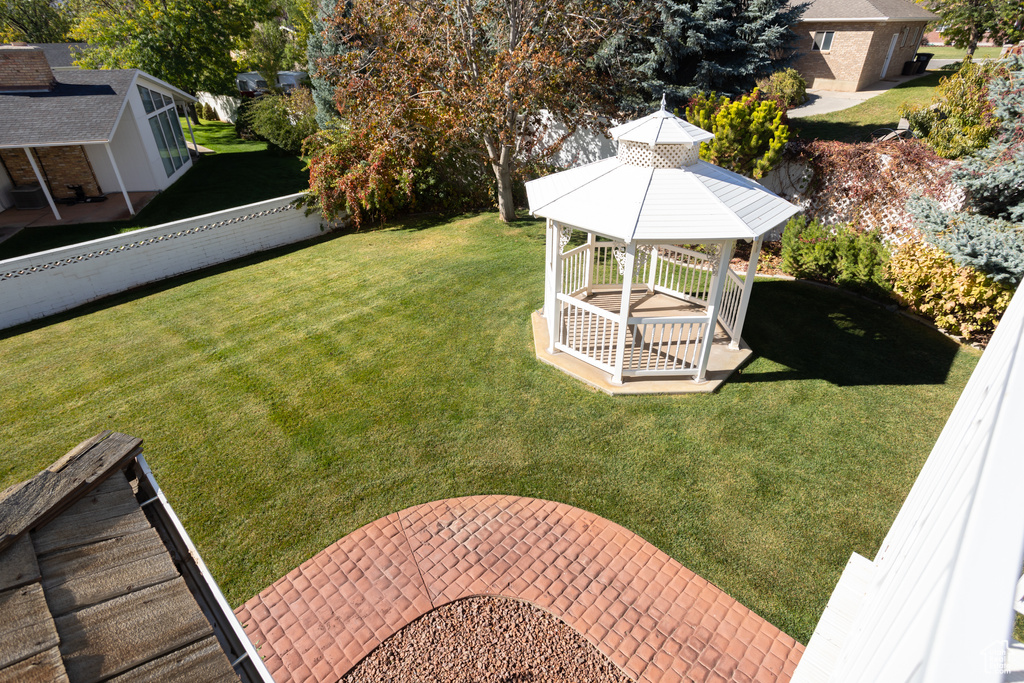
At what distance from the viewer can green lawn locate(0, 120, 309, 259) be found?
49.7 ft

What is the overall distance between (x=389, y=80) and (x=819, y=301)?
11.5 m

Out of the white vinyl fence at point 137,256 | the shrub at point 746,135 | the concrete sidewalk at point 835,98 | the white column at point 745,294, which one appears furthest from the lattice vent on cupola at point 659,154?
the concrete sidewalk at point 835,98

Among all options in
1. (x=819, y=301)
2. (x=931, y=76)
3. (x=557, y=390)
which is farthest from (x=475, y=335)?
(x=931, y=76)

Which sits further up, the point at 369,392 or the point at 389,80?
the point at 389,80

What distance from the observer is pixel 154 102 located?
66.2ft

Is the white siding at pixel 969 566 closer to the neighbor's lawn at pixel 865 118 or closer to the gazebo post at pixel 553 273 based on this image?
the gazebo post at pixel 553 273

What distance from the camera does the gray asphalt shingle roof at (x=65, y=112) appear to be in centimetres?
1511

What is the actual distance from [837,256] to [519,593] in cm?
883

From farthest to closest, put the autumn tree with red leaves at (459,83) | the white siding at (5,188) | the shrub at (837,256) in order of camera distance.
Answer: the white siding at (5,188) < the autumn tree with red leaves at (459,83) < the shrub at (837,256)

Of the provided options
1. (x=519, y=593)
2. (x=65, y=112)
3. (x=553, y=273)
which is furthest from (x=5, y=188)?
(x=519, y=593)

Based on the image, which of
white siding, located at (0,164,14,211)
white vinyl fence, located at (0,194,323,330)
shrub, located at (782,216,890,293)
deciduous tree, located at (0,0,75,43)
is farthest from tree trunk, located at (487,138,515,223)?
deciduous tree, located at (0,0,75,43)

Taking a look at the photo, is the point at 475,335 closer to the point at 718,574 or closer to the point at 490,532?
the point at 490,532

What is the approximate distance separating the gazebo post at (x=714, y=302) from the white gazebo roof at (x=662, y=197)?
20.8 inches

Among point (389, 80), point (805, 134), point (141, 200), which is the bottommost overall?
point (141, 200)
